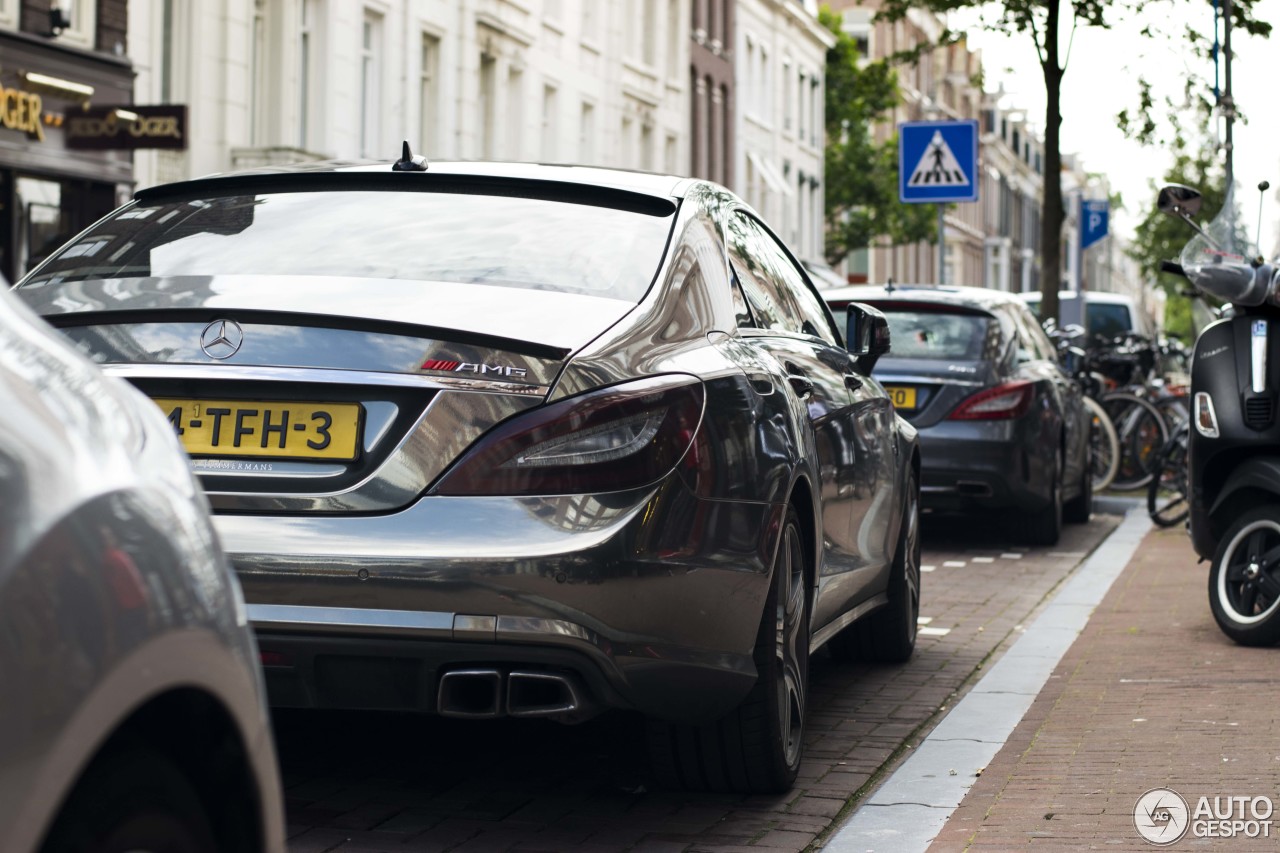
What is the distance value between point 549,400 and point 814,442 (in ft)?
4.61

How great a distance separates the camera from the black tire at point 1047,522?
41.3ft

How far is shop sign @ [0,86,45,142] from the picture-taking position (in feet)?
65.3

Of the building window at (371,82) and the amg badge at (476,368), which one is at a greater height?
the building window at (371,82)

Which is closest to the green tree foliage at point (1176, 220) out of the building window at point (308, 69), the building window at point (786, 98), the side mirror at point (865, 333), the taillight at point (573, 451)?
the building window at point (786, 98)

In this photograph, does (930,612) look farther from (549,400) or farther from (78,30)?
(78,30)

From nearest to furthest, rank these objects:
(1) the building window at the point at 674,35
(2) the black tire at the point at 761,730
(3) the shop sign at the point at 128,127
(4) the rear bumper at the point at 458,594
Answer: (4) the rear bumper at the point at 458,594 → (2) the black tire at the point at 761,730 → (3) the shop sign at the point at 128,127 → (1) the building window at the point at 674,35

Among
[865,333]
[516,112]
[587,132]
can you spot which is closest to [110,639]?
[865,333]

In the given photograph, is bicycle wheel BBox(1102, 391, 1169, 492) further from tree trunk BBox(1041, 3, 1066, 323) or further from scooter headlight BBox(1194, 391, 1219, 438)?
scooter headlight BBox(1194, 391, 1219, 438)

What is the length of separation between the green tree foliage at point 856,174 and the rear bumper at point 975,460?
4850cm

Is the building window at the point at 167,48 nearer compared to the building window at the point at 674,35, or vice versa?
the building window at the point at 167,48

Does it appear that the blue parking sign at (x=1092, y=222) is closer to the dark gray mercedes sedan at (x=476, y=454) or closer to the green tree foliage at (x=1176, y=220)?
the dark gray mercedes sedan at (x=476, y=454)

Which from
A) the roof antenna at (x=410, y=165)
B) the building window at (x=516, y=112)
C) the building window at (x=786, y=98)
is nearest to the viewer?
the roof antenna at (x=410, y=165)

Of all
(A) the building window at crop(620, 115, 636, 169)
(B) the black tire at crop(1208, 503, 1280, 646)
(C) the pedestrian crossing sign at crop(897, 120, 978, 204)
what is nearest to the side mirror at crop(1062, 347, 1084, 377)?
(C) the pedestrian crossing sign at crop(897, 120, 978, 204)

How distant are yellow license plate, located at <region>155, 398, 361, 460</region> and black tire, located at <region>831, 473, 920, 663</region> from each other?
3258 mm
